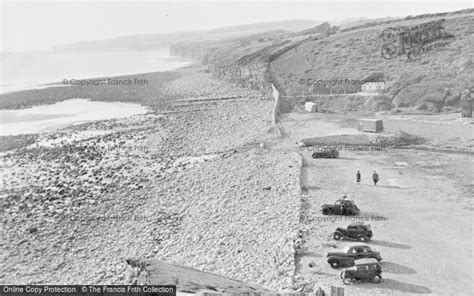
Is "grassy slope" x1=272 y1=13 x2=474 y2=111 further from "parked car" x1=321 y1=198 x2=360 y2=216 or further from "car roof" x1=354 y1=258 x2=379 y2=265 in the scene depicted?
"car roof" x1=354 y1=258 x2=379 y2=265

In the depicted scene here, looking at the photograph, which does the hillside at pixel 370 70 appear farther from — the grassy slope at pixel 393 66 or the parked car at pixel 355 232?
the parked car at pixel 355 232

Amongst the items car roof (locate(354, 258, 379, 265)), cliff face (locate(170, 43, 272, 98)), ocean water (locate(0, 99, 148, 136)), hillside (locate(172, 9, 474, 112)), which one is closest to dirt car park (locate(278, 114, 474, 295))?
car roof (locate(354, 258, 379, 265))

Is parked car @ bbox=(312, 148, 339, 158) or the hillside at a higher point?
the hillside

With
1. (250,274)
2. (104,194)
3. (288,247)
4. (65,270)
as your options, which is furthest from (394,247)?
(104,194)

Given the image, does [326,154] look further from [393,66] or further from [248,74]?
[248,74]

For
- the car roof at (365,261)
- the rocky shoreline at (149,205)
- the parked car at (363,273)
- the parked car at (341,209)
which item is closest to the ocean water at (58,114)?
the rocky shoreline at (149,205)

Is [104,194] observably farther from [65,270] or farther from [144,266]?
[144,266]

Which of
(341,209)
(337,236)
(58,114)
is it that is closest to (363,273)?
(337,236)
